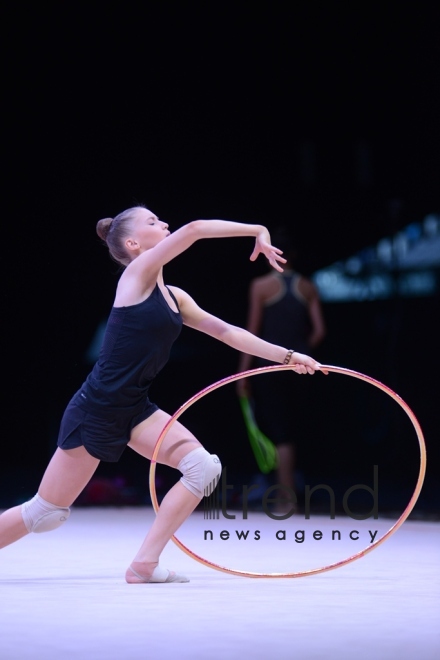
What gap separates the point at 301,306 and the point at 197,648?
4035 millimetres

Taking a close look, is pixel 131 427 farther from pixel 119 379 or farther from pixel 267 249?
pixel 267 249

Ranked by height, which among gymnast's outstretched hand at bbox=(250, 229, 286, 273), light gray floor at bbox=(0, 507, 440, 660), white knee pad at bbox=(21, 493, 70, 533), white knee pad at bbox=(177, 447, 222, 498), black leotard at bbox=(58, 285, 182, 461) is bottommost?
light gray floor at bbox=(0, 507, 440, 660)

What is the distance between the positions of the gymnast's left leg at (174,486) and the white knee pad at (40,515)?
29 cm

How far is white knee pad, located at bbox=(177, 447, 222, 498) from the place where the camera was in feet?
12.1

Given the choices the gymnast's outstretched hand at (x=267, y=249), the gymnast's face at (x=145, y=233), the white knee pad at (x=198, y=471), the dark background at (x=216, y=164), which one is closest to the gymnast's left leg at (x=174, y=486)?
the white knee pad at (x=198, y=471)

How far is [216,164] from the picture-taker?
6.79m

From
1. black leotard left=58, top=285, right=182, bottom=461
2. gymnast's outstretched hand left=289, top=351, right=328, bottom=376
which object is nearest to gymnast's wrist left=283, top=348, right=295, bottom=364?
gymnast's outstretched hand left=289, top=351, right=328, bottom=376

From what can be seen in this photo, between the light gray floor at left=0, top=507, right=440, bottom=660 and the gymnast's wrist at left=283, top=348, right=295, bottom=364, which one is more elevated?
the gymnast's wrist at left=283, top=348, right=295, bottom=364

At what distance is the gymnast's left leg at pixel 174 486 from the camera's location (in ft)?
12.1

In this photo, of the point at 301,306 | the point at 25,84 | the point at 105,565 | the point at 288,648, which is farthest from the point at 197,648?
the point at 25,84

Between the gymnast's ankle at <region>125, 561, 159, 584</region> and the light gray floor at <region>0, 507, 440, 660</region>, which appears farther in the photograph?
the gymnast's ankle at <region>125, 561, 159, 584</region>

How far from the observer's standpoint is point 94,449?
3.64 m

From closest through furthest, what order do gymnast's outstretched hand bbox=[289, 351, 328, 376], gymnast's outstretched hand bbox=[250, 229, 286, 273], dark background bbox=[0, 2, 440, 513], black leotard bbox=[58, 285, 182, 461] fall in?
gymnast's outstretched hand bbox=[250, 229, 286, 273] < black leotard bbox=[58, 285, 182, 461] < gymnast's outstretched hand bbox=[289, 351, 328, 376] < dark background bbox=[0, 2, 440, 513]

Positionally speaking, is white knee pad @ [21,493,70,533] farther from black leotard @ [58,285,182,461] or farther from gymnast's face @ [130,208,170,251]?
gymnast's face @ [130,208,170,251]
